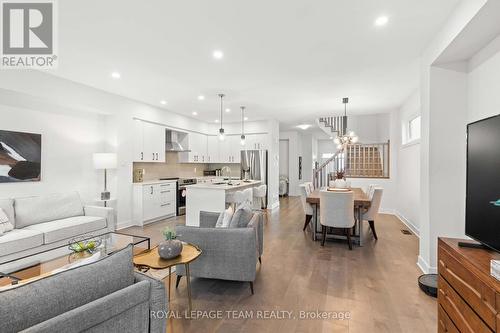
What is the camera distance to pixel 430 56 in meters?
2.85

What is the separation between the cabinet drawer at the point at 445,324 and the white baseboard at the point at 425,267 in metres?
1.26

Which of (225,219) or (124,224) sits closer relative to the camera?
(225,219)

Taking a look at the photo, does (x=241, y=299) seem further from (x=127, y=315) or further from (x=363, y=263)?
→ (x=363, y=263)

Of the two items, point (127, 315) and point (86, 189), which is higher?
point (86, 189)

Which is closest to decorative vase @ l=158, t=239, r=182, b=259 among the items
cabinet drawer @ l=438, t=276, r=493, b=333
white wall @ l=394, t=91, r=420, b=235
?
cabinet drawer @ l=438, t=276, r=493, b=333

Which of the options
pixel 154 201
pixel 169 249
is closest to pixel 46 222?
pixel 154 201

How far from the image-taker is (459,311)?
4.97ft

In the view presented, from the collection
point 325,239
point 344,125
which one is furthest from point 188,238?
point 344,125

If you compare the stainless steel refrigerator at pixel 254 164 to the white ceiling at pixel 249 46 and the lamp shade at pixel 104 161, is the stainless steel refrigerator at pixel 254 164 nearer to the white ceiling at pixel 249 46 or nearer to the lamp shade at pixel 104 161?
the white ceiling at pixel 249 46

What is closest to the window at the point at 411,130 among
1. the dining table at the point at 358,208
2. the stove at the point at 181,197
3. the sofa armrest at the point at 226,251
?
the dining table at the point at 358,208

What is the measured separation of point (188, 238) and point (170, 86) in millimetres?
2993

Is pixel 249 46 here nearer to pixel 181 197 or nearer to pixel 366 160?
pixel 181 197

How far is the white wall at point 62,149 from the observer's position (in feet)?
12.1

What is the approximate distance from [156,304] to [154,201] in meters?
4.56
